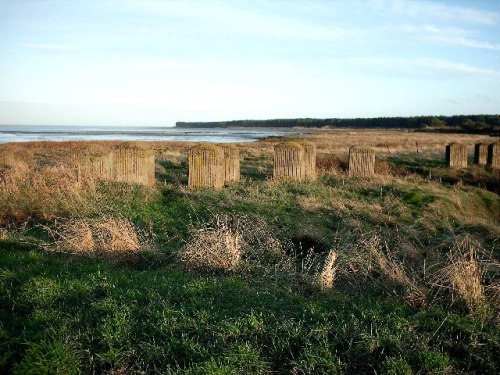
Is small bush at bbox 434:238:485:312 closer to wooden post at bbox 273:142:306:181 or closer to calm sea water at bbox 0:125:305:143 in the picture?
wooden post at bbox 273:142:306:181

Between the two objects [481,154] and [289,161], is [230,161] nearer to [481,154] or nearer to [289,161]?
[289,161]

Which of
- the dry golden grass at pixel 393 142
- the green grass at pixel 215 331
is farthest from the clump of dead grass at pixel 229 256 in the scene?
the dry golden grass at pixel 393 142

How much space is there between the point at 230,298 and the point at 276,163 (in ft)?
33.7

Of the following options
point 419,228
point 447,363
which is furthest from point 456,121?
point 447,363

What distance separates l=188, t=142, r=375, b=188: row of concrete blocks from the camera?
14328mm

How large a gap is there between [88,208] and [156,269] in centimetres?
426

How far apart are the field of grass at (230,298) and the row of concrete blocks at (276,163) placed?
9.03 feet

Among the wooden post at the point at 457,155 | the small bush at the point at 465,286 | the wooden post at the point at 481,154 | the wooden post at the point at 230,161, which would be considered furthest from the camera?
the wooden post at the point at 481,154

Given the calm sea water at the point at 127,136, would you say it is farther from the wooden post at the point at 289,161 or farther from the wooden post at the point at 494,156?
the wooden post at the point at 289,161

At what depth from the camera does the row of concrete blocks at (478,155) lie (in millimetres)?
20375

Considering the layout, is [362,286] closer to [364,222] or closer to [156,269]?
[156,269]

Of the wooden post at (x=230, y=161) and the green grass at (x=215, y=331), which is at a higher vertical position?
the wooden post at (x=230, y=161)

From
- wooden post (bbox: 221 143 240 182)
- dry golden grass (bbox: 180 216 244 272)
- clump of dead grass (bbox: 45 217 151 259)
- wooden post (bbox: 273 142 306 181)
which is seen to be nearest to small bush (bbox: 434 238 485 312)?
dry golden grass (bbox: 180 216 244 272)

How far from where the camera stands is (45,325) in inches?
208
